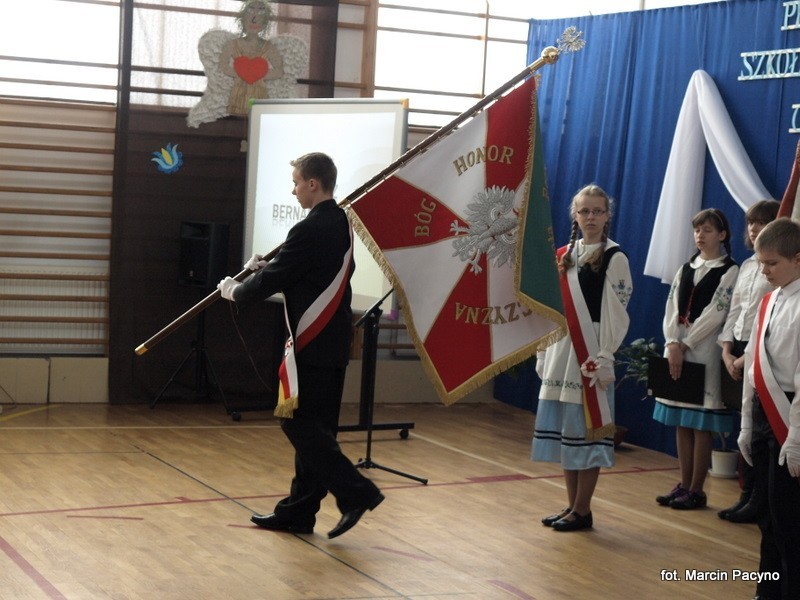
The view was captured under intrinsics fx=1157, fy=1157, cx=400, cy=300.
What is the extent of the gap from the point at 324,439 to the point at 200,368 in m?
3.29

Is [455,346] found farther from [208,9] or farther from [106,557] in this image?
[208,9]

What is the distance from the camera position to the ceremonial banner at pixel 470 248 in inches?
162

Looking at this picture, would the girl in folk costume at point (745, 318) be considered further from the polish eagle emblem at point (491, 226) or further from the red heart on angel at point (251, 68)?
the red heart on angel at point (251, 68)

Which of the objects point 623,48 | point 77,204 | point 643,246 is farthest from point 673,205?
point 77,204

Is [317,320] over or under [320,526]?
over

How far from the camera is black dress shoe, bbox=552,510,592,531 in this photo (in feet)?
14.5

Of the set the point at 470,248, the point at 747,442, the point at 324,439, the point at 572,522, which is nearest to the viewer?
the point at 747,442

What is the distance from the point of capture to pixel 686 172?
6031 mm

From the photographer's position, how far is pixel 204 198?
718 centimetres

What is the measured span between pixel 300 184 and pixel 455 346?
0.79 meters

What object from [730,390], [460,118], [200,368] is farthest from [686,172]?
[200,368]

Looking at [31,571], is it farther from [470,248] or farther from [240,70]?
[240,70]

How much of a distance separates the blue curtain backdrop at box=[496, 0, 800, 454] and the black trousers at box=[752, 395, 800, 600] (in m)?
2.55

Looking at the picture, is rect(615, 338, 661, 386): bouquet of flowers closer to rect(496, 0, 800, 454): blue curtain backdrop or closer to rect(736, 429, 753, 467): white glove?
rect(496, 0, 800, 454): blue curtain backdrop
